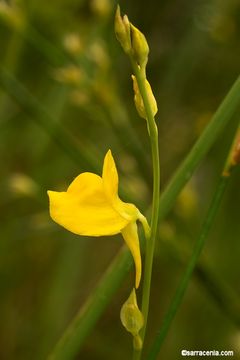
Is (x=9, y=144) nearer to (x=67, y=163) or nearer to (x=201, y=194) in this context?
(x=67, y=163)

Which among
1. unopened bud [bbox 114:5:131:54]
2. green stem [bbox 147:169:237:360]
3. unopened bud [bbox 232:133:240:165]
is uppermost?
unopened bud [bbox 114:5:131:54]

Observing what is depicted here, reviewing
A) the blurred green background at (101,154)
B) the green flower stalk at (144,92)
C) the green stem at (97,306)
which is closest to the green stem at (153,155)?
the green flower stalk at (144,92)

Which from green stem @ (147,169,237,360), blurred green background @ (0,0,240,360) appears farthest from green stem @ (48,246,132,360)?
blurred green background @ (0,0,240,360)

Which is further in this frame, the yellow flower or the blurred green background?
the blurred green background

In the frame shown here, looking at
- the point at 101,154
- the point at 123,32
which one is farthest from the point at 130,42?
the point at 101,154

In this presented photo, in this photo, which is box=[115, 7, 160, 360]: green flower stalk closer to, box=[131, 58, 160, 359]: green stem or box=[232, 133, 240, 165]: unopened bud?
box=[131, 58, 160, 359]: green stem

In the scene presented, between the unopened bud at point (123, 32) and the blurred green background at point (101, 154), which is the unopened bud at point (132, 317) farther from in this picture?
the blurred green background at point (101, 154)

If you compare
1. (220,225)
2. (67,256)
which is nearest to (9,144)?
(67,256)

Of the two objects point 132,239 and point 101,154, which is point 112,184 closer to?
point 132,239
